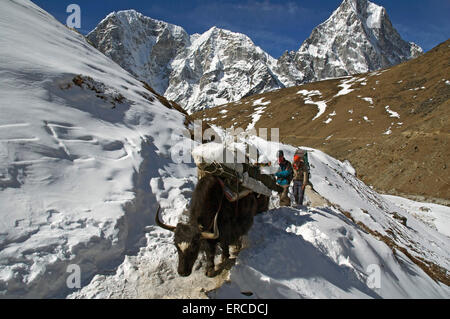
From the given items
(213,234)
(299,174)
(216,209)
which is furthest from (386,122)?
(213,234)

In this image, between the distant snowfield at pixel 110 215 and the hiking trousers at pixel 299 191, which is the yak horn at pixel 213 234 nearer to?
the distant snowfield at pixel 110 215

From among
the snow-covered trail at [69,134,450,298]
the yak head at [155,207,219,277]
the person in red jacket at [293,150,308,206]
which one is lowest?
the snow-covered trail at [69,134,450,298]

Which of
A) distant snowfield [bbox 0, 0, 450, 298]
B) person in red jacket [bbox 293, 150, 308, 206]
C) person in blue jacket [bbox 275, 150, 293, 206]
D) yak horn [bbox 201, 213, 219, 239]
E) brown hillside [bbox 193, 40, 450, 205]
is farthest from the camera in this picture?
brown hillside [bbox 193, 40, 450, 205]

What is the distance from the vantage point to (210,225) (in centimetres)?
446

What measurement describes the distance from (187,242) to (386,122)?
60.9 metres

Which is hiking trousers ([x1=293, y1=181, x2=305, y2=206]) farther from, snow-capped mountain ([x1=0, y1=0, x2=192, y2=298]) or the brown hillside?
the brown hillside

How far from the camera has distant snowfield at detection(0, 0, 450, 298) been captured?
4.09 metres

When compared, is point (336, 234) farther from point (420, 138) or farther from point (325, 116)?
point (325, 116)

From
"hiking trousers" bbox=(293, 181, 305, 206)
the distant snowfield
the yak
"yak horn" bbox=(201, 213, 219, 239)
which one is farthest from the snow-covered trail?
"yak horn" bbox=(201, 213, 219, 239)

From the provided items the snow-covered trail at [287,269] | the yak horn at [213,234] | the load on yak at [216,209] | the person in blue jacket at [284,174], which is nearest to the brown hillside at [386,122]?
the snow-covered trail at [287,269]

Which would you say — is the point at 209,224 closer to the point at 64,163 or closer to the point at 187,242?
the point at 187,242

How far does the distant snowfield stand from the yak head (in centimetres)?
51

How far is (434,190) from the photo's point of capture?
25.7 metres
